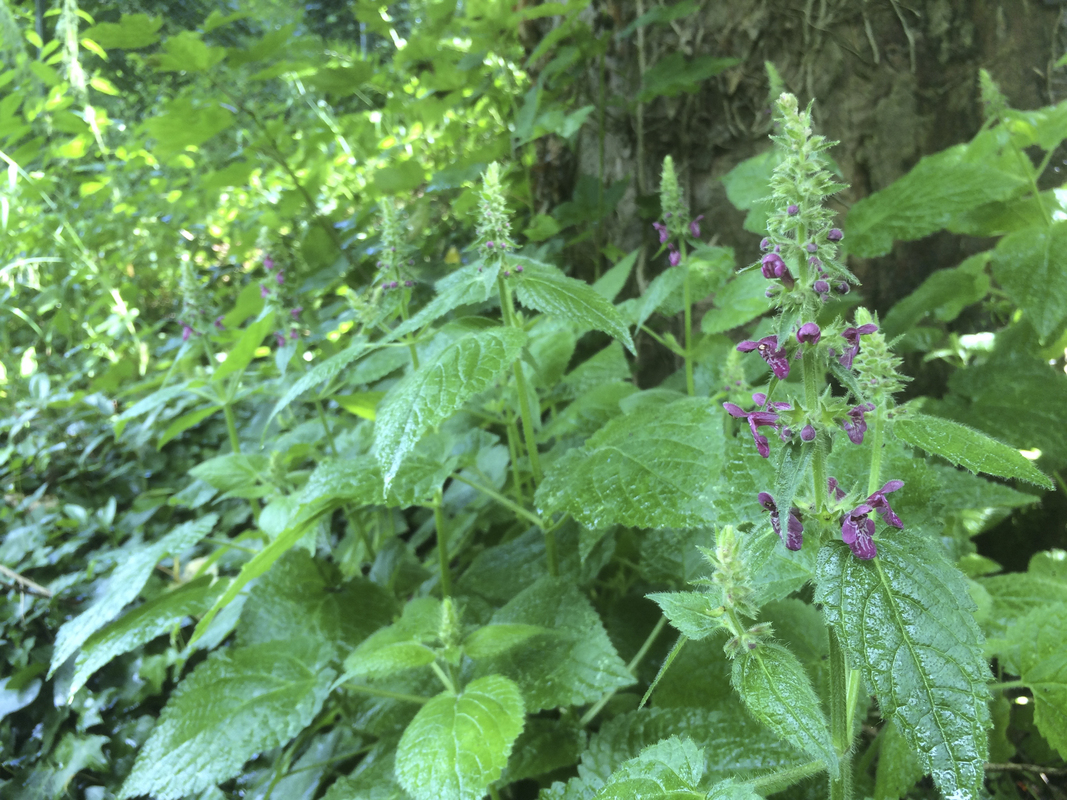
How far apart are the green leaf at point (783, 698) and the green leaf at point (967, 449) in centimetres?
32

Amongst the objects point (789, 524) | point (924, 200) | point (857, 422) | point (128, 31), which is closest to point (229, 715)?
point (789, 524)

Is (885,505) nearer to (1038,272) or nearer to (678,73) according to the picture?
(1038,272)

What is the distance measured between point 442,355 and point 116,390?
3205 mm

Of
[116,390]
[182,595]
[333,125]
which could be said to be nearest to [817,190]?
[182,595]

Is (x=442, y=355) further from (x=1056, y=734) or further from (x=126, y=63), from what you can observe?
(x=126, y=63)

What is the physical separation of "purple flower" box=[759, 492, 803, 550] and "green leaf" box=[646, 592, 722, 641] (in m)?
0.14

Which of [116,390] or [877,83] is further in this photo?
[116,390]

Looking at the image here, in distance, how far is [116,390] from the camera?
3617mm

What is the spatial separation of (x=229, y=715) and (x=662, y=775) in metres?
1.02

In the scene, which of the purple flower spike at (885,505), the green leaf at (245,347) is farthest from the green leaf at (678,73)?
the purple flower spike at (885,505)

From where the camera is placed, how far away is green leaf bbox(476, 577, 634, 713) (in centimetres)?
122

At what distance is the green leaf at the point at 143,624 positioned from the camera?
1581 mm

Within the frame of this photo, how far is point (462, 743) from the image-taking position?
3.48 ft

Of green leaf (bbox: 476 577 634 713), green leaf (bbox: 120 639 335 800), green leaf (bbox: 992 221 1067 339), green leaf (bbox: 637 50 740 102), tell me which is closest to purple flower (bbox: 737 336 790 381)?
green leaf (bbox: 476 577 634 713)
